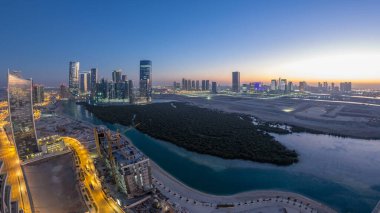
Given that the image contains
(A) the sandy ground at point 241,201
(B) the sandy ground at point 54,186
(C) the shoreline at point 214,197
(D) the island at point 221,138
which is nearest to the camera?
(B) the sandy ground at point 54,186

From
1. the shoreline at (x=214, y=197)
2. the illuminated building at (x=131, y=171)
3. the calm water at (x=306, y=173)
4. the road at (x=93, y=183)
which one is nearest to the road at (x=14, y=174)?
the road at (x=93, y=183)

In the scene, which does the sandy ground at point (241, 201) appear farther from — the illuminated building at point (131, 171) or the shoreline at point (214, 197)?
the illuminated building at point (131, 171)

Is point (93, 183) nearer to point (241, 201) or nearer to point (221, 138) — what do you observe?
point (241, 201)

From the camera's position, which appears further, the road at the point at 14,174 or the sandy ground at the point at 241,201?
the road at the point at 14,174

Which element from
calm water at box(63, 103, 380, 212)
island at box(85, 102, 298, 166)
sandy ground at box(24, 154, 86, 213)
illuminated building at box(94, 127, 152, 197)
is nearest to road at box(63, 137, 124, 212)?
sandy ground at box(24, 154, 86, 213)

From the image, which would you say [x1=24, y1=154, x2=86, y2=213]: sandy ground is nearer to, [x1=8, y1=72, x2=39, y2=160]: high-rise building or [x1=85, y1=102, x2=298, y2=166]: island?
[x1=8, y1=72, x2=39, y2=160]: high-rise building

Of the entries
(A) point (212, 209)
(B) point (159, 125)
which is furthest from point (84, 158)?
(B) point (159, 125)

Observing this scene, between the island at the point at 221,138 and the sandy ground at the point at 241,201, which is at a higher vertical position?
the island at the point at 221,138

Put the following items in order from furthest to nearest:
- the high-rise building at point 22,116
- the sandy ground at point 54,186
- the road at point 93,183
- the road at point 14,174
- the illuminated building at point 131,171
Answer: the high-rise building at point 22,116 → the road at point 14,174 → the illuminated building at point 131,171 → the road at point 93,183 → the sandy ground at point 54,186
